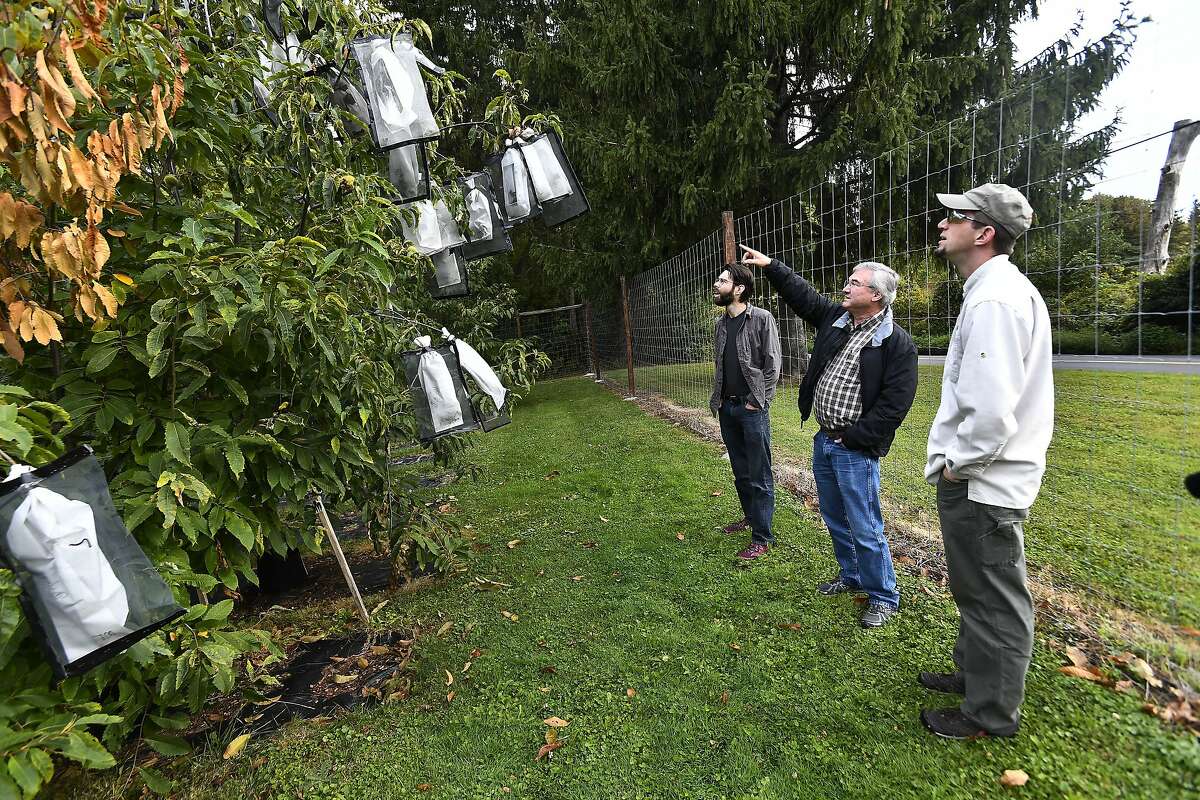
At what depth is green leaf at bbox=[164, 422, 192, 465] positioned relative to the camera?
1750 millimetres

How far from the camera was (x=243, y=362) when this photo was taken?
2260 mm

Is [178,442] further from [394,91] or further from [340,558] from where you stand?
[394,91]

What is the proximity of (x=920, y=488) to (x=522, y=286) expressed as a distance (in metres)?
14.7

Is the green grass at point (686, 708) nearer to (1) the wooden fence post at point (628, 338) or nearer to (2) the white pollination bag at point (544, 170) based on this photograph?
(2) the white pollination bag at point (544, 170)

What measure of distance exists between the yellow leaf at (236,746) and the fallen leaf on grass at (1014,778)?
2679 millimetres

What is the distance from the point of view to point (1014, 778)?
165 centimetres

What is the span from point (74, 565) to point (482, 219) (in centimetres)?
255

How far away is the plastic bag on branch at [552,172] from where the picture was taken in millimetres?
3082

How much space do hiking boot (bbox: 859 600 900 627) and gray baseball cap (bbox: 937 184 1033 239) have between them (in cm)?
165

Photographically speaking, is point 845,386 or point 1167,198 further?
point 845,386

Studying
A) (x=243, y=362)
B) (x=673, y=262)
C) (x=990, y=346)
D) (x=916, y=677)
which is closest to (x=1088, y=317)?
(x=990, y=346)

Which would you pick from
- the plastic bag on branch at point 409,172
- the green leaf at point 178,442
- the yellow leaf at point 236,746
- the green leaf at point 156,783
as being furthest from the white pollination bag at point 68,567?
the plastic bag on branch at point 409,172

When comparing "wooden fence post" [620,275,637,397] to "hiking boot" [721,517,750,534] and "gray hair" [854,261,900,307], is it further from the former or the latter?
"gray hair" [854,261,900,307]

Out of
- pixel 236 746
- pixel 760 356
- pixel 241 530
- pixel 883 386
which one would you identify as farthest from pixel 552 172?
pixel 236 746
